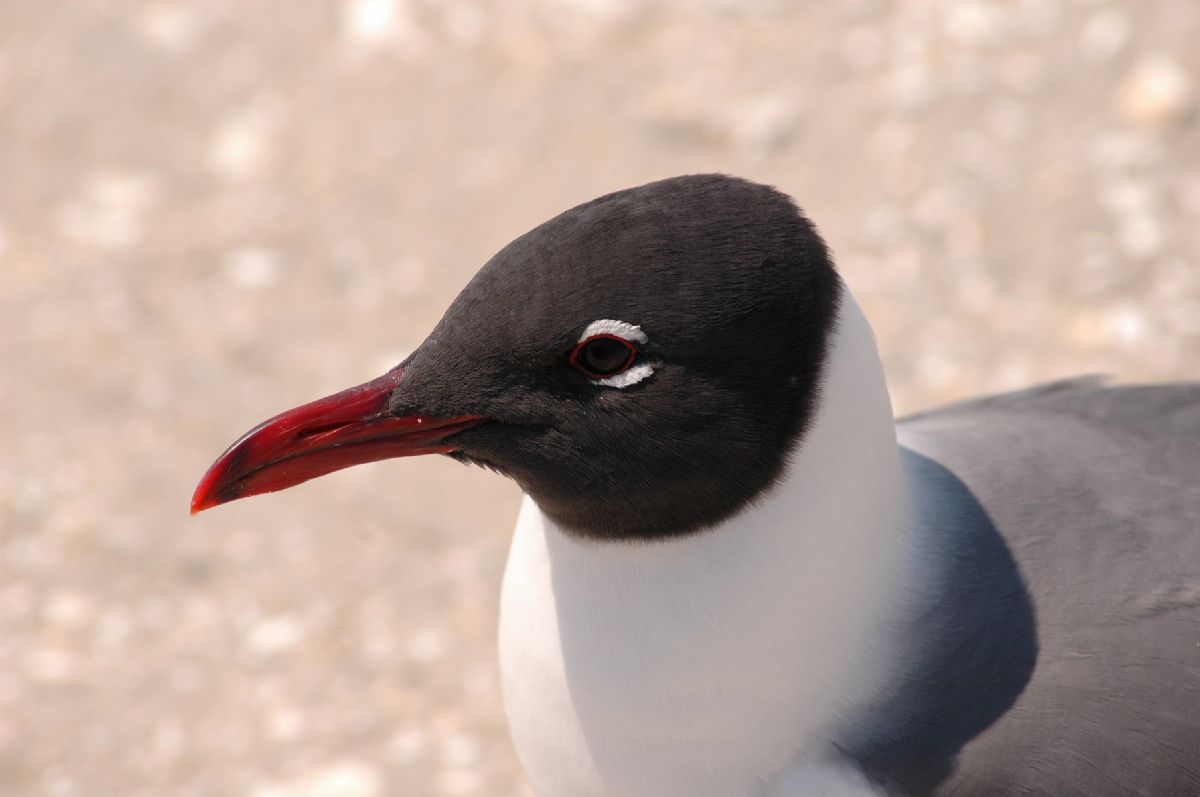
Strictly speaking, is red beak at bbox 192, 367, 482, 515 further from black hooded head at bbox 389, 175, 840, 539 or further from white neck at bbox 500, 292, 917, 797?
white neck at bbox 500, 292, 917, 797

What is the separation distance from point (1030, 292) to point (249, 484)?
9.29 feet

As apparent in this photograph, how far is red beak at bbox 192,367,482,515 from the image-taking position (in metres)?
2.46

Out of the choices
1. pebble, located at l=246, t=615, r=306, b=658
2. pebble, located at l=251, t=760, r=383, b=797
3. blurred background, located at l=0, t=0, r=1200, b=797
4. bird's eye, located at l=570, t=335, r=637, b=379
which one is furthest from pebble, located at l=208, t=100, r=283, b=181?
bird's eye, located at l=570, t=335, r=637, b=379

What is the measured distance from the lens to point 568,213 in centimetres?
241

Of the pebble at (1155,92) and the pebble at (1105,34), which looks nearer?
the pebble at (1155,92)

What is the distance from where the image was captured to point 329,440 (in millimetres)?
2469

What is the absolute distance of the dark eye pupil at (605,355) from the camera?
231 cm

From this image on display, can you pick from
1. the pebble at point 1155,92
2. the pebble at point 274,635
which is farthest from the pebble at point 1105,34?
the pebble at point 274,635

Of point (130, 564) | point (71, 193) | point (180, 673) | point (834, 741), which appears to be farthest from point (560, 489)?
point (71, 193)

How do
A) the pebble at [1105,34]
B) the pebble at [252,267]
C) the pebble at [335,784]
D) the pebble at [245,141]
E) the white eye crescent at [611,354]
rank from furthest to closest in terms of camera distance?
the pebble at [245,141], the pebble at [1105,34], the pebble at [252,267], the pebble at [335,784], the white eye crescent at [611,354]

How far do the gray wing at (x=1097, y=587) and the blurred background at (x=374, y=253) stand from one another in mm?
1344

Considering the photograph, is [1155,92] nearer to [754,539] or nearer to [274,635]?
[754,539]

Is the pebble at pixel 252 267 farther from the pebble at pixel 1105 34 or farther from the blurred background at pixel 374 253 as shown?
the pebble at pixel 1105 34

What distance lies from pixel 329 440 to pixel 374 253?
8.30 ft
